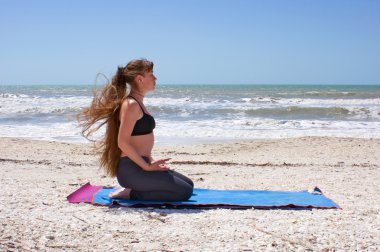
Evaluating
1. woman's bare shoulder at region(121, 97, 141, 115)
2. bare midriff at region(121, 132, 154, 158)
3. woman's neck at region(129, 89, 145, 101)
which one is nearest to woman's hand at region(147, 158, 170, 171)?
bare midriff at region(121, 132, 154, 158)

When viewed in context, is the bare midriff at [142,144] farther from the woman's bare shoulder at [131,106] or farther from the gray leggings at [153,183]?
the woman's bare shoulder at [131,106]

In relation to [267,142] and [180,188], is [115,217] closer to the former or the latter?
[180,188]

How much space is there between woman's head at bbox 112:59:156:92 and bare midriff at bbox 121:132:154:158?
0.51 meters

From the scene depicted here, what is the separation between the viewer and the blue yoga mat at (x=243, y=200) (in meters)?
4.39

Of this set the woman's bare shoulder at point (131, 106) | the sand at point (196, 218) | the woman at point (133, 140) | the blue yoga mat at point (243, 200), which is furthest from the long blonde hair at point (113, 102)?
the sand at point (196, 218)

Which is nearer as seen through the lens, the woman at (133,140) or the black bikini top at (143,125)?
the woman at (133,140)

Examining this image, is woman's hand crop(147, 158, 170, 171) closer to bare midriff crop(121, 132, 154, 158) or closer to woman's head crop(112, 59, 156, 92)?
bare midriff crop(121, 132, 154, 158)

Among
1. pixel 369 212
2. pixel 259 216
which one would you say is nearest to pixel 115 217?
pixel 259 216

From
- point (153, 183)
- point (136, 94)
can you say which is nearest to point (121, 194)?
point (153, 183)

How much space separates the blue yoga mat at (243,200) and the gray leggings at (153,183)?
9 cm

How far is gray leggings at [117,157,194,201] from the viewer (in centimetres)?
445

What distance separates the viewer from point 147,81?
457 cm

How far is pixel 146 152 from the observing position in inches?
183

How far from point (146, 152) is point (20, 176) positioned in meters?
2.68
